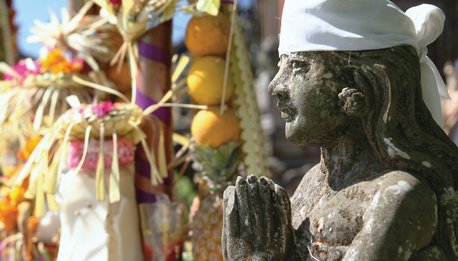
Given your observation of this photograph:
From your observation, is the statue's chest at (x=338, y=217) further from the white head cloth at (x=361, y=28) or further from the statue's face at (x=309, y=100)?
the white head cloth at (x=361, y=28)

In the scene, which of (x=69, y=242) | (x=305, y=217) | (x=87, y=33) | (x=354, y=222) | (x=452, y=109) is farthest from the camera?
(x=452, y=109)

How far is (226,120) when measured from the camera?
7.98 ft

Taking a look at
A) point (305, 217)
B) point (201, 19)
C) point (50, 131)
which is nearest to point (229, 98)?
point (201, 19)

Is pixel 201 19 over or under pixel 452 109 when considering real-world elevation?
over

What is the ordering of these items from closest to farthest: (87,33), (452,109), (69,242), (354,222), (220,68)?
(354,222)
(69,242)
(220,68)
(87,33)
(452,109)

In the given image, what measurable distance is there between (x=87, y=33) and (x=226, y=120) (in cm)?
70

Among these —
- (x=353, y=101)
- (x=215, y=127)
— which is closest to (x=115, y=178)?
(x=215, y=127)

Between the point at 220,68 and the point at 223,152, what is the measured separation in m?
Answer: 0.26

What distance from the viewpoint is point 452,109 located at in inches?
126

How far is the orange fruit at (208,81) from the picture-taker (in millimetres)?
2434

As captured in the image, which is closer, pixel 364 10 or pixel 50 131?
pixel 364 10

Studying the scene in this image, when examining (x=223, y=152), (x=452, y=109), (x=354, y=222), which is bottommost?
(x=452, y=109)

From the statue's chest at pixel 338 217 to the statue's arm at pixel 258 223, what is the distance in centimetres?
5

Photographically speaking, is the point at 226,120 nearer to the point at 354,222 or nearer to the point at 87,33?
the point at 87,33
